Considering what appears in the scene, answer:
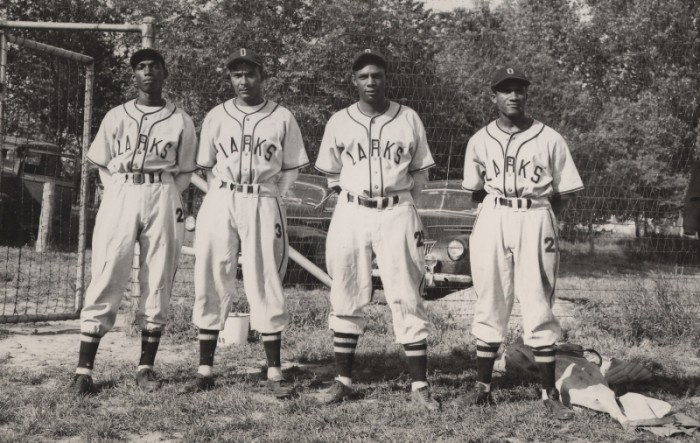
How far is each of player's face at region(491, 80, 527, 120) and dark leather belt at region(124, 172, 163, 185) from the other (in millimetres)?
2403

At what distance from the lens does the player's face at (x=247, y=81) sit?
4711mm

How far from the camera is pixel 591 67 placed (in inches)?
425

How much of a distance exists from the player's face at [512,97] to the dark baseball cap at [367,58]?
794 millimetres

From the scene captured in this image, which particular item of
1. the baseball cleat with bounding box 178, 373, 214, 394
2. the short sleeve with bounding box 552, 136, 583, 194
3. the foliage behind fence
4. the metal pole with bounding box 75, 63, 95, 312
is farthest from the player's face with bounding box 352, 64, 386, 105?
the metal pole with bounding box 75, 63, 95, 312

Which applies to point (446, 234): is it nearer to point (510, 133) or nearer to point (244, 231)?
point (510, 133)

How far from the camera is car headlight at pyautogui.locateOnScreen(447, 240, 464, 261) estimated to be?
7493 millimetres

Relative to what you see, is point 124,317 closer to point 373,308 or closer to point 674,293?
point 373,308

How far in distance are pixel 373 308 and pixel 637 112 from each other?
7310mm

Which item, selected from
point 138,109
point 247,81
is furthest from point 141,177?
point 247,81

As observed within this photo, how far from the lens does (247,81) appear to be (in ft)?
15.5

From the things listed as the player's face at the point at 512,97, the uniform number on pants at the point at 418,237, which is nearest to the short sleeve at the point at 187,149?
the uniform number on pants at the point at 418,237

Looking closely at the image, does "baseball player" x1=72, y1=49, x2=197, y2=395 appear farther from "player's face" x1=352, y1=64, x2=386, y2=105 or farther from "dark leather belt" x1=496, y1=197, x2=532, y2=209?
"dark leather belt" x1=496, y1=197, x2=532, y2=209

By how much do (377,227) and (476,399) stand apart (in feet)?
4.23

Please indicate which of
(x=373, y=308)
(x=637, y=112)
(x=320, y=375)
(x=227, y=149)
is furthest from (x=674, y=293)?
(x=637, y=112)
